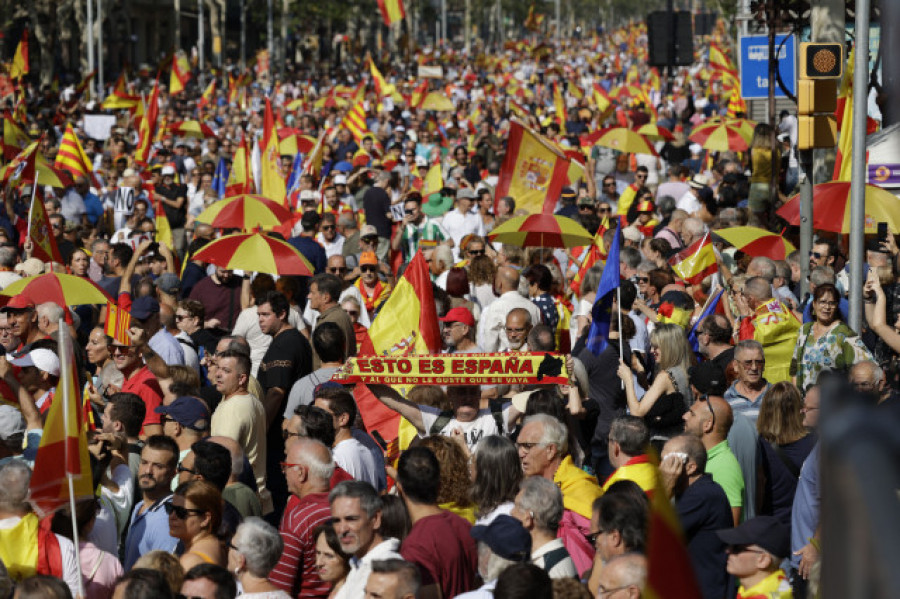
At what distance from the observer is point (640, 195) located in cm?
1612

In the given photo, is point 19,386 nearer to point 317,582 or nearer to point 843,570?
point 317,582

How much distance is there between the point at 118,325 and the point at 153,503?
2.54m

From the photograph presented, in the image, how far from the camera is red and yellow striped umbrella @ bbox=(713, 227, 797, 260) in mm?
10570

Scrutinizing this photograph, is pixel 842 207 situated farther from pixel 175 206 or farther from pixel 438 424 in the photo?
pixel 175 206

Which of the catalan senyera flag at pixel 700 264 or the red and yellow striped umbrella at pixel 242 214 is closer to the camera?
the catalan senyera flag at pixel 700 264

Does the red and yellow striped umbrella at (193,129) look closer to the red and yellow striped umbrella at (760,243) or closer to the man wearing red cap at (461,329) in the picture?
the red and yellow striped umbrella at (760,243)

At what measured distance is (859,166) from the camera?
8.45 m

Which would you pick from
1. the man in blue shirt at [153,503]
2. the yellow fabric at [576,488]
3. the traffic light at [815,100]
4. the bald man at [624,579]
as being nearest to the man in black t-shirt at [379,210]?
the traffic light at [815,100]

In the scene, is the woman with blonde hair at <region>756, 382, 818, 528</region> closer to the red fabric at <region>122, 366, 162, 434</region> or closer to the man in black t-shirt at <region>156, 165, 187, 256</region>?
the red fabric at <region>122, 366, 162, 434</region>

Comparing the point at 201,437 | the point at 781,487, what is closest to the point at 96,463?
the point at 201,437

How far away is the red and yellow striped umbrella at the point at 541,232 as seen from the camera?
10.9 m

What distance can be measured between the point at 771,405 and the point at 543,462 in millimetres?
1213

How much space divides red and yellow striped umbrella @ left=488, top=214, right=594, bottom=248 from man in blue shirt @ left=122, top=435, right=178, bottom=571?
234 inches

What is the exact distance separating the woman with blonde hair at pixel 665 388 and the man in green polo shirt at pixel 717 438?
1.88 feet
